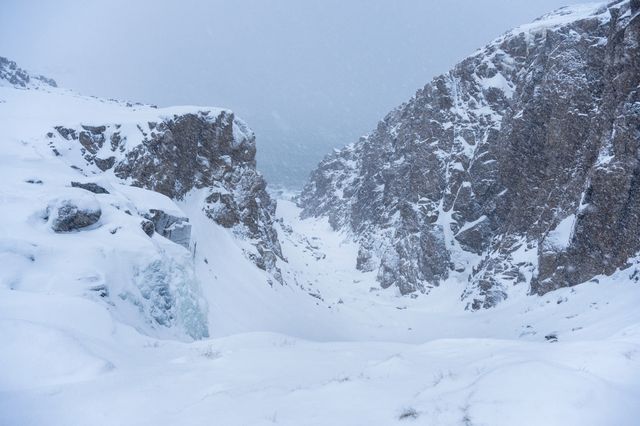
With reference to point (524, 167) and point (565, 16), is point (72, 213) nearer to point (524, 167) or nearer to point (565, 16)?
point (524, 167)

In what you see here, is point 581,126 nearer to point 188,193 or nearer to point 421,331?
point 421,331

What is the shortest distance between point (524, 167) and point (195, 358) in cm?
5153

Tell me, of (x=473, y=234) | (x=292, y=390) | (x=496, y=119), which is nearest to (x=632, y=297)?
(x=292, y=390)

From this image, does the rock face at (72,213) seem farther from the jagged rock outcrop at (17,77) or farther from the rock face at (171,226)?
the jagged rock outcrop at (17,77)

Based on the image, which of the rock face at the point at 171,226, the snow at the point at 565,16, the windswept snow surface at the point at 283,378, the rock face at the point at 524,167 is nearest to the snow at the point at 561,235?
the rock face at the point at 524,167

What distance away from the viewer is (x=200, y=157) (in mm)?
47125

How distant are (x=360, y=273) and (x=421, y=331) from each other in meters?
34.3

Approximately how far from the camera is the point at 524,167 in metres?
52.6

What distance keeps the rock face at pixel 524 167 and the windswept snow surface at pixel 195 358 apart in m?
8.04

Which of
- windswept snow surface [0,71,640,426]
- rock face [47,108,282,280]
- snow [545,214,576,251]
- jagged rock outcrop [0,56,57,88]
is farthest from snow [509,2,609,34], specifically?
jagged rock outcrop [0,56,57,88]

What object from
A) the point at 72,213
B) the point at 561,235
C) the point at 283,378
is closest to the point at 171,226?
the point at 72,213

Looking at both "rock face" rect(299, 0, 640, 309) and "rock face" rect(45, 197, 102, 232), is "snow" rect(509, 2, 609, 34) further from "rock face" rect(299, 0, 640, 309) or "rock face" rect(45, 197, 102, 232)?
"rock face" rect(45, 197, 102, 232)

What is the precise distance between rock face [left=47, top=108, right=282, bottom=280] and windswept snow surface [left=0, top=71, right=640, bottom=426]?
255 inches

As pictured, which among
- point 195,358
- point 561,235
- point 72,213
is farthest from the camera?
point 561,235
